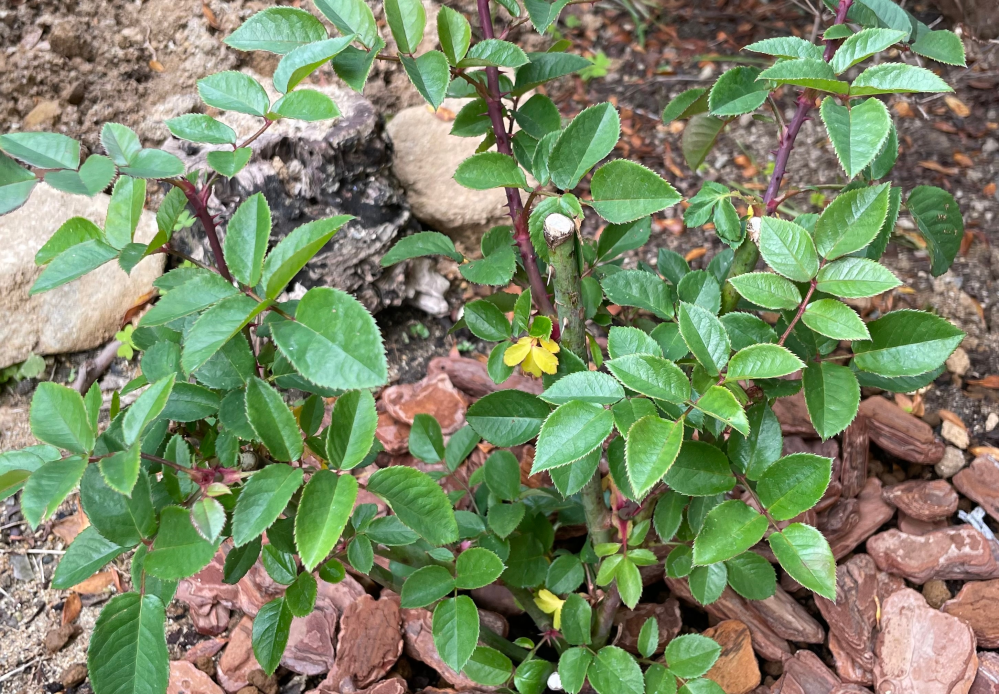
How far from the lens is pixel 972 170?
2.31 m

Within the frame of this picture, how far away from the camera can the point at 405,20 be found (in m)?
0.91

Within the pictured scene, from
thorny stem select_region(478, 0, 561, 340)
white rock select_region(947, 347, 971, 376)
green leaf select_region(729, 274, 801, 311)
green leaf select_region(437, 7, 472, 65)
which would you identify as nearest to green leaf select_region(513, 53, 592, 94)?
thorny stem select_region(478, 0, 561, 340)

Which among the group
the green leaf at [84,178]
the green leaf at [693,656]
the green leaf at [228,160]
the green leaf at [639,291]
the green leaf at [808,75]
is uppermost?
the green leaf at [84,178]

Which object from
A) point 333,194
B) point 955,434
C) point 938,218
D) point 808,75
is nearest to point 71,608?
point 333,194

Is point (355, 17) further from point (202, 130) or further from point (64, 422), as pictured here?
point (64, 422)

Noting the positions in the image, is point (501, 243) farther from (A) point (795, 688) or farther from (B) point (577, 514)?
(A) point (795, 688)

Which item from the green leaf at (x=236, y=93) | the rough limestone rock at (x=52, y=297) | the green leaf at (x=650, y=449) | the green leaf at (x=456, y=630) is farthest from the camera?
the rough limestone rock at (x=52, y=297)

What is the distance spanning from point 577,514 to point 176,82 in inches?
80.7

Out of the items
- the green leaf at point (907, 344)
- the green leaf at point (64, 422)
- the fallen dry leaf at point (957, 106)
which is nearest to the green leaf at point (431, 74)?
the green leaf at point (64, 422)

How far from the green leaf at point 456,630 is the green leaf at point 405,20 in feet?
2.39

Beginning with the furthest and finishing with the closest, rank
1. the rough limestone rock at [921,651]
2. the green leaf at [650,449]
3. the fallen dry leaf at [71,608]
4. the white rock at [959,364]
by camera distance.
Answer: the white rock at [959,364]
the fallen dry leaf at [71,608]
the rough limestone rock at [921,651]
the green leaf at [650,449]

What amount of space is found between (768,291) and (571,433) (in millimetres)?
310

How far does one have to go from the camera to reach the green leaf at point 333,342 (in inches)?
26.6

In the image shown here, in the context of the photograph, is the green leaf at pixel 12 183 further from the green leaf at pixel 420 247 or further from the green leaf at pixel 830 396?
the green leaf at pixel 830 396
